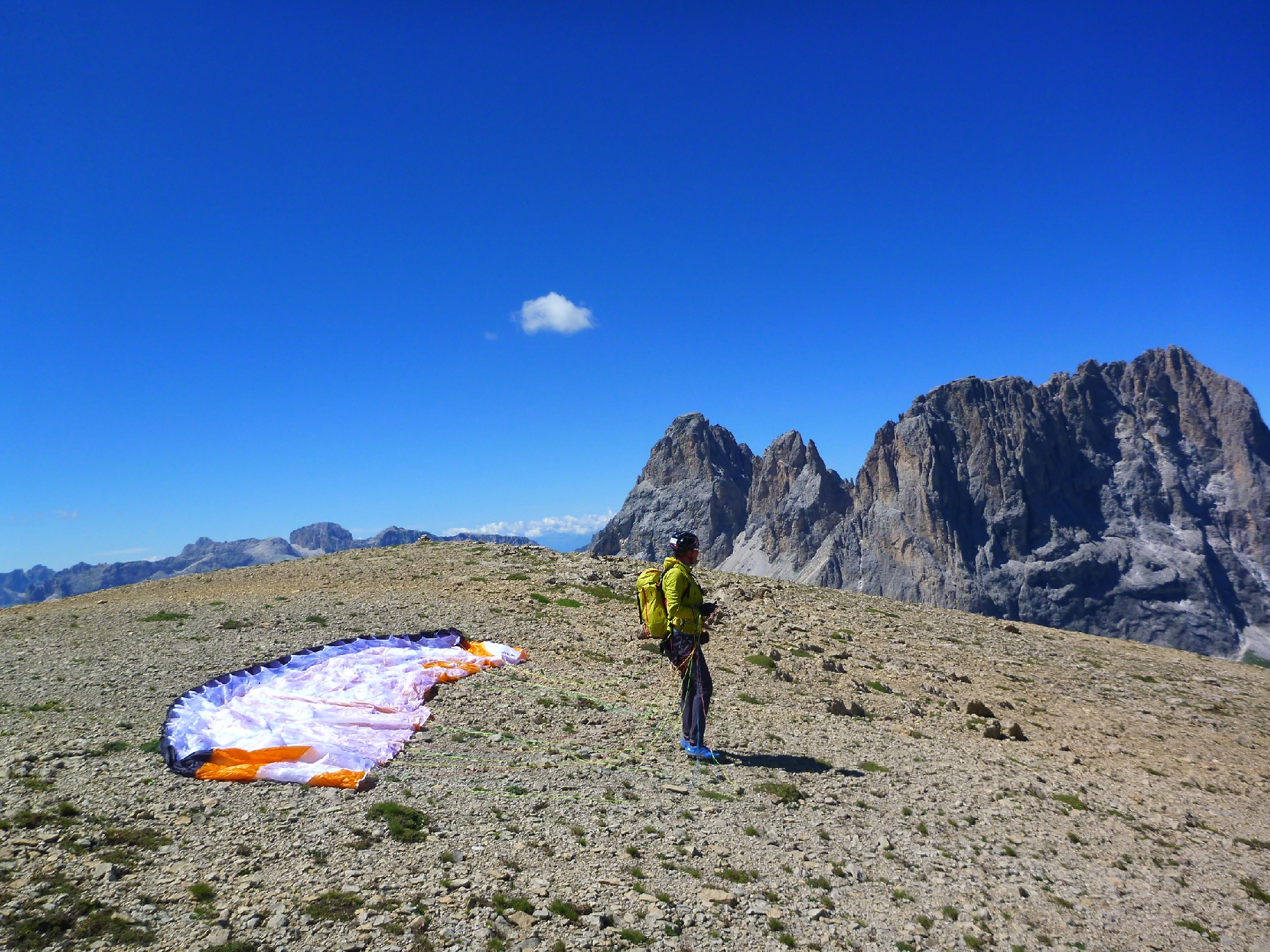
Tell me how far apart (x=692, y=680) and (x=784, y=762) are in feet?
8.38

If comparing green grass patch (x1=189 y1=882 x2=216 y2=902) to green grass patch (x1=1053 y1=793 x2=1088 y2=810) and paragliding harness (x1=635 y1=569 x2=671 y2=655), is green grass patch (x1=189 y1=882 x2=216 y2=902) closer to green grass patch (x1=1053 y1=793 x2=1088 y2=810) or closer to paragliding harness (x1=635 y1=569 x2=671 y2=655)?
paragliding harness (x1=635 y1=569 x2=671 y2=655)

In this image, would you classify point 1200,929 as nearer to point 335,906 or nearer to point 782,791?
point 782,791

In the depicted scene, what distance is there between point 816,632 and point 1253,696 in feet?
49.3

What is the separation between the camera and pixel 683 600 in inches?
474

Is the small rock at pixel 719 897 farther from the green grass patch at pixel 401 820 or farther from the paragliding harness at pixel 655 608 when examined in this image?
the paragliding harness at pixel 655 608

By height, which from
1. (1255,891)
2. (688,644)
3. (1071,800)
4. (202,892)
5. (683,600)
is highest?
(683,600)

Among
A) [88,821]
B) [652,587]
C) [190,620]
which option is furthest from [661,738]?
[190,620]

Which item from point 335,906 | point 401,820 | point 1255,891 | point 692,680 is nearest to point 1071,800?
point 1255,891

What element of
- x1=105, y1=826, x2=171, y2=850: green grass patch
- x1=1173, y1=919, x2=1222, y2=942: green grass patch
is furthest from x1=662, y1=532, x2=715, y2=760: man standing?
x1=105, y1=826, x2=171, y2=850: green grass patch

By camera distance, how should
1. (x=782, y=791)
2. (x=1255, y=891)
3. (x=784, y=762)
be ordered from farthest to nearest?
(x=784, y=762) → (x=782, y=791) → (x=1255, y=891)

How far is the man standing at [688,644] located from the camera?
12.0 meters

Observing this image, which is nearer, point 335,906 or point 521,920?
point 335,906

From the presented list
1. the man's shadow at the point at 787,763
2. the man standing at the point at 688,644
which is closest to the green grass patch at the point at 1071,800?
the man's shadow at the point at 787,763

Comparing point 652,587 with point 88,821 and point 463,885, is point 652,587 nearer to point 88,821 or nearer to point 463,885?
point 463,885
